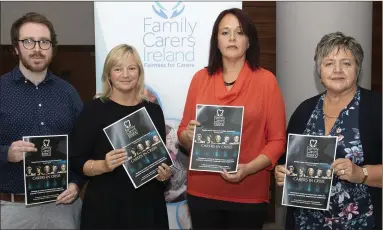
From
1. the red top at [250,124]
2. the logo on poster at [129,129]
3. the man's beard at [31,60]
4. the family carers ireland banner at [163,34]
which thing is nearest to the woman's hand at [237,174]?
the red top at [250,124]

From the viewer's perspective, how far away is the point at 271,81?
2.96m

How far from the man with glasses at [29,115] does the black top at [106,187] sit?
6.1 inches

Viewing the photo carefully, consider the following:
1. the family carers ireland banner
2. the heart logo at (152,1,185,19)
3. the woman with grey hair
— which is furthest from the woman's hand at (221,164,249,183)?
the heart logo at (152,1,185,19)

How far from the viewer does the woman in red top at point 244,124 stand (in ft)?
A: 9.57

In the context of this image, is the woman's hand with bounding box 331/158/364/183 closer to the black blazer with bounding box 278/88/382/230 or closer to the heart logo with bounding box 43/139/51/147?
the black blazer with bounding box 278/88/382/230

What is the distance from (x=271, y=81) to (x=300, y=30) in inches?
48.5

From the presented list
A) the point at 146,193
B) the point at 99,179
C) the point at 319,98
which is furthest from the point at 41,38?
the point at 319,98

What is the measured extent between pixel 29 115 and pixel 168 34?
1363mm

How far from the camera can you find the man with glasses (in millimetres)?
2922

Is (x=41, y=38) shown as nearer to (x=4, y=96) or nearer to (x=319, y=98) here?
(x=4, y=96)

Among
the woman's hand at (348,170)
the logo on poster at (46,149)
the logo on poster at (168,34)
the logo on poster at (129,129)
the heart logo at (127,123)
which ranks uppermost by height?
the logo on poster at (168,34)

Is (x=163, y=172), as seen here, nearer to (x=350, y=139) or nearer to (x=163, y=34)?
(x=350, y=139)

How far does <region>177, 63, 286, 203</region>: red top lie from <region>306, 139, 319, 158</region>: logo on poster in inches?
10.2

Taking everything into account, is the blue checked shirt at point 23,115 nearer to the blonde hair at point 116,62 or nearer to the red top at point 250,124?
the blonde hair at point 116,62
